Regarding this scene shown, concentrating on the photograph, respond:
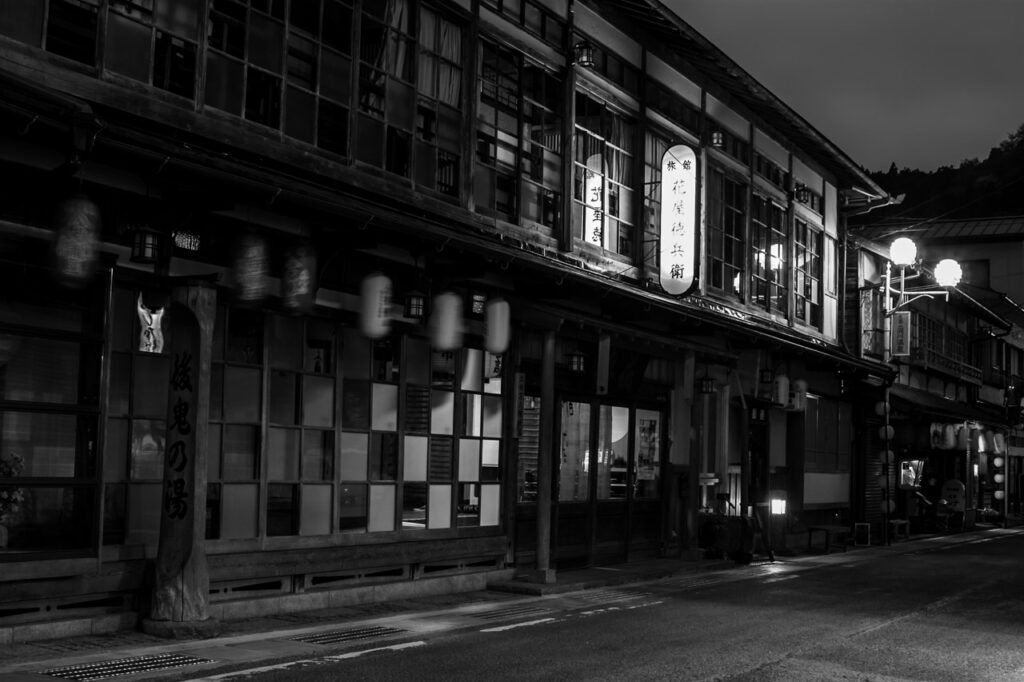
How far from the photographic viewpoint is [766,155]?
31250 millimetres

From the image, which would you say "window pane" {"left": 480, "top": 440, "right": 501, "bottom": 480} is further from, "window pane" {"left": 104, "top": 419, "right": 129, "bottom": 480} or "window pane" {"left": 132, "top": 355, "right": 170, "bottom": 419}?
"window pane" {"left": 104, "top": 419, "right": 129, "bottom": 480}

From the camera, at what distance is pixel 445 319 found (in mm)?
16547

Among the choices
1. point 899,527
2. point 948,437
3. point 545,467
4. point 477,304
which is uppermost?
point 477,304

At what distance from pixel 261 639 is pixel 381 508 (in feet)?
13.8

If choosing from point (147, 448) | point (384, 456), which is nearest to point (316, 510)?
point (384, 456)

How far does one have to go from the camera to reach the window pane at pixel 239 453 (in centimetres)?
1399

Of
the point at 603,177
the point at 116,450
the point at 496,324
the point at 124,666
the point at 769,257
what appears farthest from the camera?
the point at 769,257

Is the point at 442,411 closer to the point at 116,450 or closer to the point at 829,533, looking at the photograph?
the point at 116,450

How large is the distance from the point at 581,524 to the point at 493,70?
812 cm

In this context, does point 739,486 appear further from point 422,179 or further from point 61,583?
point 61,583

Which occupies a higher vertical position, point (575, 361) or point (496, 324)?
point (496, 324)

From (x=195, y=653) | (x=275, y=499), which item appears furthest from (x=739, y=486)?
(x=195, y=653)

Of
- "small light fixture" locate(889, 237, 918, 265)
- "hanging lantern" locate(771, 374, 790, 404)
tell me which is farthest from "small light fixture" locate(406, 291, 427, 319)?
"small light fixture" locate(889, 237, 918, 265)

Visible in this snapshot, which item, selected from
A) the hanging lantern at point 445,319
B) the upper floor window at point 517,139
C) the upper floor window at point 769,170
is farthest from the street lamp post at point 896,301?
the hanging lantern at point 445,319
